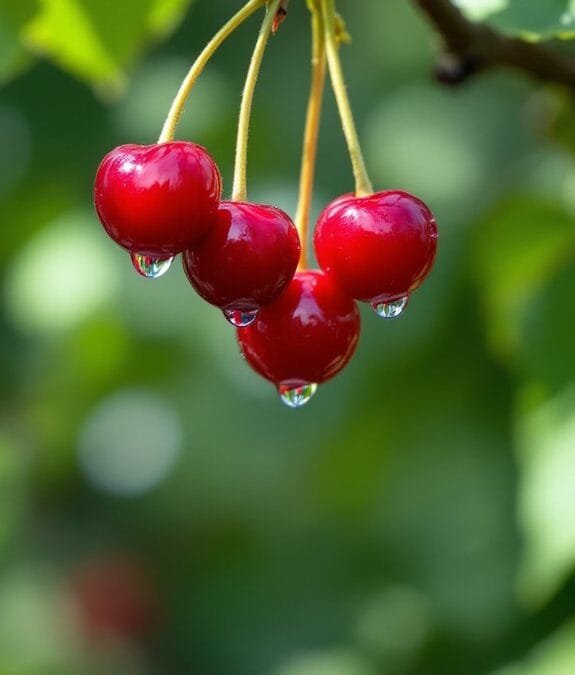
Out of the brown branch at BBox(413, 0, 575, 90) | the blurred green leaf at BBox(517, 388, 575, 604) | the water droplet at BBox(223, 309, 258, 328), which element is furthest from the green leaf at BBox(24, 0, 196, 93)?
the blurred green leaf at BBox(517, 388, 575, 604)

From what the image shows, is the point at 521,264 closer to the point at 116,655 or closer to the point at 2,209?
the point at 2,209

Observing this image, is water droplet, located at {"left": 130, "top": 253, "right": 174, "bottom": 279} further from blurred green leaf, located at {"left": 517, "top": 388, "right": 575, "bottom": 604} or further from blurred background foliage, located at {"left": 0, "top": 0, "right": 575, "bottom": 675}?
blurred green leaf, located at {"left": 517, "top": 388, "right": 575, "bottom": 604}

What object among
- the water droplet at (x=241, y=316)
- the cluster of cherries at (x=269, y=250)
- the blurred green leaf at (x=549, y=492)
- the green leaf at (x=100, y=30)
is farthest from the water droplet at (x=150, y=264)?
the blurred green leaf at (x=549, y=492)

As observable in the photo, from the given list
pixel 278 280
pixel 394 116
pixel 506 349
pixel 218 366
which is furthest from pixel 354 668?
pixel 278 280

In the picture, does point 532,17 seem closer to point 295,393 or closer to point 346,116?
point 346,116

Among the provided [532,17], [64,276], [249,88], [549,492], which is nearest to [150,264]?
Answer: [249,88]
